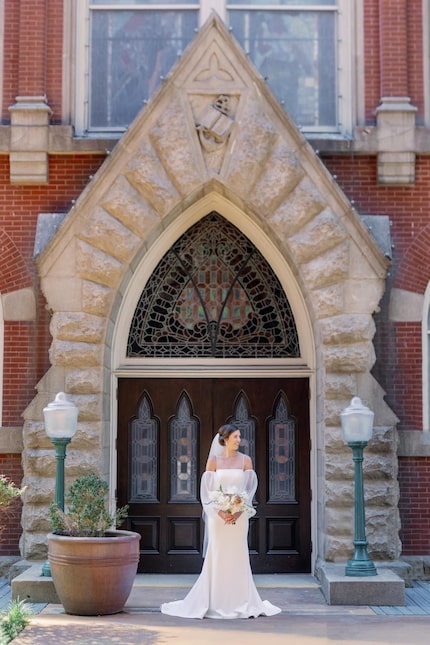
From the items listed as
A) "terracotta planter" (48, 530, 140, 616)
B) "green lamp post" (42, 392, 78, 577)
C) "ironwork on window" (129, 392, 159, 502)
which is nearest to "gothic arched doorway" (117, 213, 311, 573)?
"ironwork on window" (129, 392, 159, 502)

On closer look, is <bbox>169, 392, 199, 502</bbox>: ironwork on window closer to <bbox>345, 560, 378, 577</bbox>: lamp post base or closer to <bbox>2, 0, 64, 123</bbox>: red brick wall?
<bbox>345, 560, 378, 577</bbox>: lamp post base

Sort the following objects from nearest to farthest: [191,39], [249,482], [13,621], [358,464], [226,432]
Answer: [13,621], [226,432], [249,482], [358,464], [191,39]

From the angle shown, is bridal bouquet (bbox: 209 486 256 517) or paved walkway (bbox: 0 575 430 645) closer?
paved walkway (bbox: 0 575 430 645)

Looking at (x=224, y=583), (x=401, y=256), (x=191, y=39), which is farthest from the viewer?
(x=191, y=39)

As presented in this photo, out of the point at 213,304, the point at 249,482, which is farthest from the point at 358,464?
the point at 213,304

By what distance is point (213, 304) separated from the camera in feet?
41.7

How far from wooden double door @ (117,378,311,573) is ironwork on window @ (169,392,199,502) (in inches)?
0.5

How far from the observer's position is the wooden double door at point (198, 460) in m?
12.4

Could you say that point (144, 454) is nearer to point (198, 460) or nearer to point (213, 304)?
point (198, 460)

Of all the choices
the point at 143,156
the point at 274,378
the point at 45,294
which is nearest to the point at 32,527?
the point at 45,294

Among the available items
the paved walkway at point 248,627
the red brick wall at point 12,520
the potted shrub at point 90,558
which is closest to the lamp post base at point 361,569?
the paved walkway at point 248,627

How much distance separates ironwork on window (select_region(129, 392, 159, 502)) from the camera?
1249cm

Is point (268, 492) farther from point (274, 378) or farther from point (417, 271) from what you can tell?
point (417, 271)

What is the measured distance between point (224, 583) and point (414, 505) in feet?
11.2
